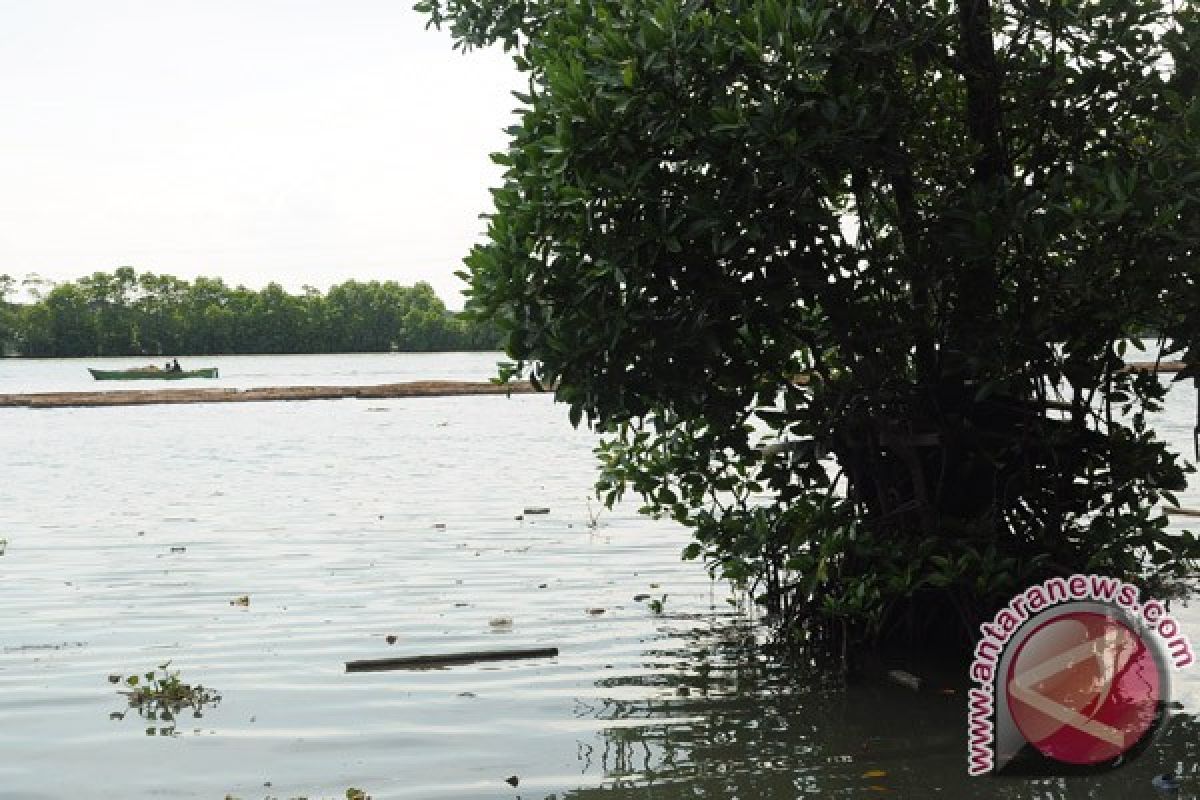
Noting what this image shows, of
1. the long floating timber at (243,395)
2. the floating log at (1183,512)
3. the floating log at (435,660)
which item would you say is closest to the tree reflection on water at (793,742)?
the floating log at (435,660)

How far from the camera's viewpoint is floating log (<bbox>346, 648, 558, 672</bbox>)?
36.3 ft

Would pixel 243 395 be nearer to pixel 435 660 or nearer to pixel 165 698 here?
pixel 435 660

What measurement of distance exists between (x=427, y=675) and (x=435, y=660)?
21cm

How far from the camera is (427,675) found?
10.9 metres

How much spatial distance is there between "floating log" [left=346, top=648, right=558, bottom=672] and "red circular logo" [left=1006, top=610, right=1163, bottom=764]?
417 centimetres

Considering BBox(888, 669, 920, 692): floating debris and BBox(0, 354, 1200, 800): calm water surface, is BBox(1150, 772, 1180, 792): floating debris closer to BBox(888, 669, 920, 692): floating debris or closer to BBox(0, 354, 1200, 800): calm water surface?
BBox(0, 354, 1200, 800): calm water surface

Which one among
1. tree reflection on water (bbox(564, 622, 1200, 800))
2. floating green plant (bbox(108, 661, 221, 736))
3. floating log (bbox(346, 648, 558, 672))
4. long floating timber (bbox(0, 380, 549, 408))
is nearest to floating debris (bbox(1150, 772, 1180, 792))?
tree reflection on water (bbox(564, 622, 1200, 800))

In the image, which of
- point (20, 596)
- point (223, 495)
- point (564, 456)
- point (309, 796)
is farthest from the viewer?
point (564, 456)

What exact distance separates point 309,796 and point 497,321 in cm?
336

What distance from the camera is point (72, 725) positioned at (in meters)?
9.65

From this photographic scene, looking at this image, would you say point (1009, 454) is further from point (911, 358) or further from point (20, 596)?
point (20, 596)

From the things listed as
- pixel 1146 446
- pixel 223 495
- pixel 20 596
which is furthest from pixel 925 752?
pixel 223 495

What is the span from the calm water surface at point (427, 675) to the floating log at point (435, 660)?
123 millimetres

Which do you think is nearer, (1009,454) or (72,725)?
(72,725)
